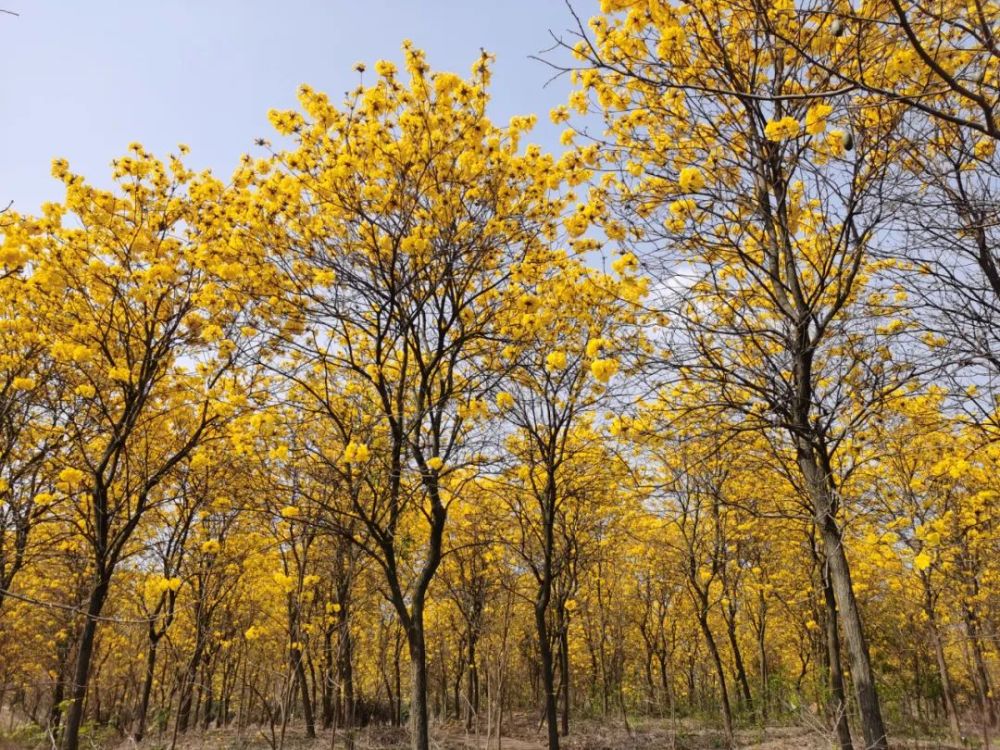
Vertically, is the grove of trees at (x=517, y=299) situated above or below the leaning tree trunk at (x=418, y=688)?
above

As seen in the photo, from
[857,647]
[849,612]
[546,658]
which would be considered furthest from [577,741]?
[849,612]

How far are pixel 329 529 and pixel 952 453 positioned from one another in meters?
9.35

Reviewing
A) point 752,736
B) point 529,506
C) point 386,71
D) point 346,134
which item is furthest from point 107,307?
point 752,736

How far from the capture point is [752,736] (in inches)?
549

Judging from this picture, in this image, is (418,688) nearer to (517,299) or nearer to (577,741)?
(517,299)

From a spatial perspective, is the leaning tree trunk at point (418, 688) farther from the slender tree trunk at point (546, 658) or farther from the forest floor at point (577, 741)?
the forest floor at point (577, 741)

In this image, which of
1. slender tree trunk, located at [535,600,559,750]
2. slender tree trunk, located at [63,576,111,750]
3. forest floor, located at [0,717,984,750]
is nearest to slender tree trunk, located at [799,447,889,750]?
slender tree trunk, located at [535,600,559,750]

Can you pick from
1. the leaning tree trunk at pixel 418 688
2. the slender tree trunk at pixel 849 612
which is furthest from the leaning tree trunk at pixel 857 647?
the leaning tree trunk at pixel 418 688

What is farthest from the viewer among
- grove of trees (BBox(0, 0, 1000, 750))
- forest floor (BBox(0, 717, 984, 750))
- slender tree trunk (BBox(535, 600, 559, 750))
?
forest floor (BBox(0, 717, 984, 750))

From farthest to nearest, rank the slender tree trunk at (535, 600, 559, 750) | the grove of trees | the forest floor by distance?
the forest floor
the slender tree trunk at (535, 600, 559, 750)
the grove of trees

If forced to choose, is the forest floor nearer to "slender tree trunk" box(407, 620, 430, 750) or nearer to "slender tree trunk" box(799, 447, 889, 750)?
"slender tree trunk" box(407, 620, 430, 750)

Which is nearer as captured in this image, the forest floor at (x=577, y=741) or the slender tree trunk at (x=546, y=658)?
the slender tree trunk at (x=546, y=658)

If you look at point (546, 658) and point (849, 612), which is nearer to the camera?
point (849, 612)

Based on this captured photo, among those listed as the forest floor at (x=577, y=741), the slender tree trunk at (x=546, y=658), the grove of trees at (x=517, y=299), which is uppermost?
the grove of trees at (x=517, y=299)
